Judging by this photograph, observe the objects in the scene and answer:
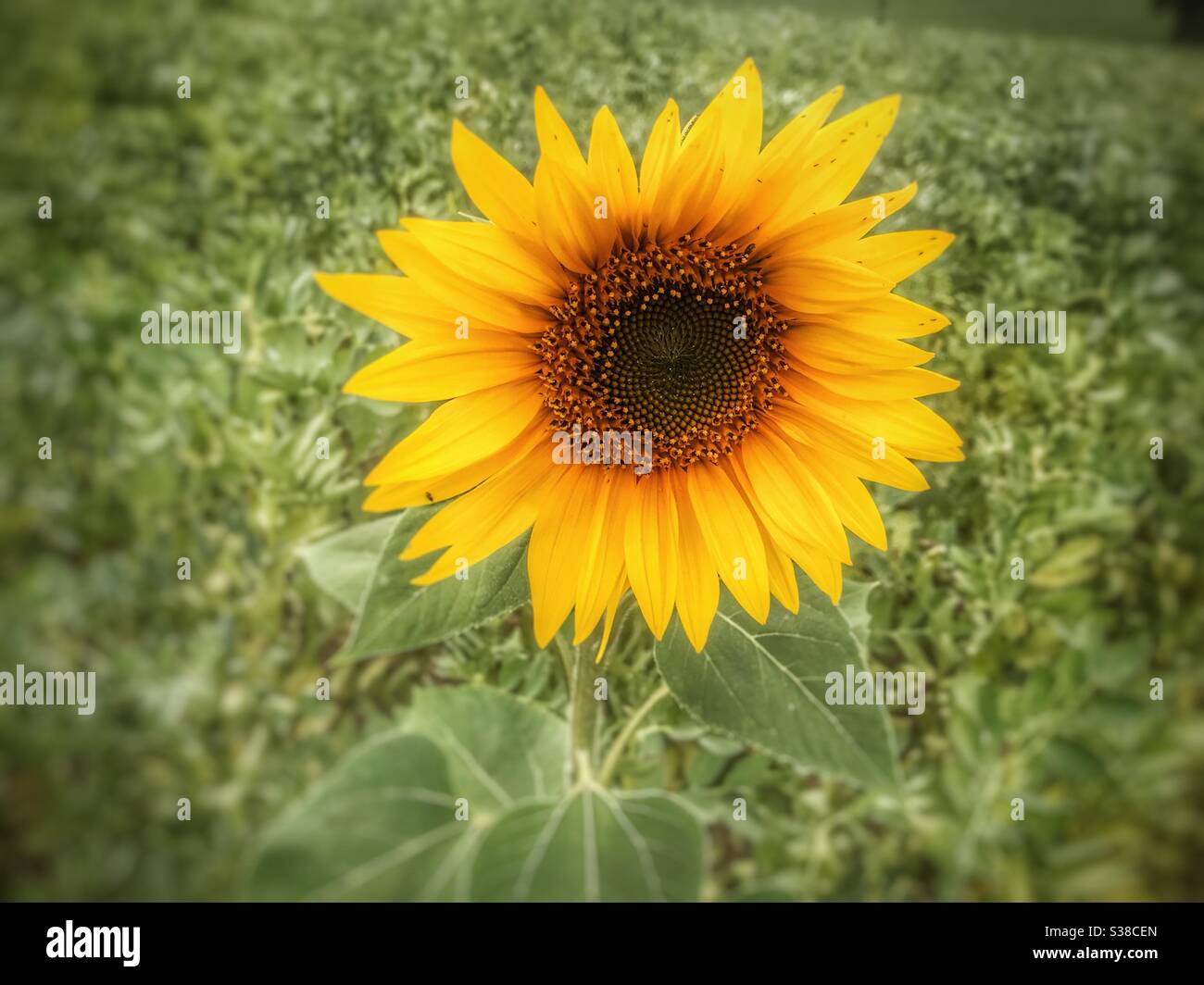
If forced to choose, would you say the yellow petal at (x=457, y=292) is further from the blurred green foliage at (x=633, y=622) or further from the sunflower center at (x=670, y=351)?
the blurred green foliage at (x=633, y=622)

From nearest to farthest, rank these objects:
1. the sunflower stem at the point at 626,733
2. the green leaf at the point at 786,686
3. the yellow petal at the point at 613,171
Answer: the yellow petal at the point at 613,171
the green leaf at the point at 786,686
the sunflower stem at the point at 626,733

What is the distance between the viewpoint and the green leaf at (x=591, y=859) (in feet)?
2.06

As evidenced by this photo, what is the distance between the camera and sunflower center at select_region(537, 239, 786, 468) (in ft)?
1.81

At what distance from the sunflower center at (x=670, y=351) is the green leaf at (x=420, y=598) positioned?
0.12 meters

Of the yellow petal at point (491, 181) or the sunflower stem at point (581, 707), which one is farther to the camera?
the sunflower stem at point (581, 707)

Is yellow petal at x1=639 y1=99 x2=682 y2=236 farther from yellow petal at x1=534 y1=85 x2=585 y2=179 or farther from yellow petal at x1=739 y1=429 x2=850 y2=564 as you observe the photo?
yellow petal at x1=739 y1=429 x2=850 y2=564

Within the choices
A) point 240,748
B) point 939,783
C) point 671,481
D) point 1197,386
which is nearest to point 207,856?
point 240,748

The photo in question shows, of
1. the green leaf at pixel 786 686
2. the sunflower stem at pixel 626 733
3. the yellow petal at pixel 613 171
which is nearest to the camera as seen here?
the yellow petal at pixel 613 171

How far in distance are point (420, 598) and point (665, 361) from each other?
0.24m

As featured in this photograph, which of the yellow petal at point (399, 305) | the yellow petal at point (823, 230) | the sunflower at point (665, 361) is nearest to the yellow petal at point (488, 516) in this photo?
the sunflower at point (665, 361)

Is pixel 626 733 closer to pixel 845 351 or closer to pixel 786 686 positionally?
pixel 786 686

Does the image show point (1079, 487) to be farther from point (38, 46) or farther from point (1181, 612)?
point (38, 46)

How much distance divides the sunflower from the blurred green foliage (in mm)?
142

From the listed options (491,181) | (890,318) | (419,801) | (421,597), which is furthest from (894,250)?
(419,801)
